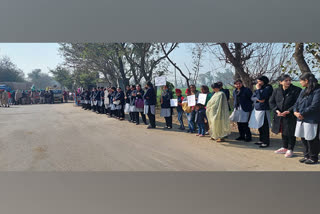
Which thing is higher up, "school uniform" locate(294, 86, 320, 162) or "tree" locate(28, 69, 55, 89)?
"tree" locate(28, 69, 55, 89)

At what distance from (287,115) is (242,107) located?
1.22m

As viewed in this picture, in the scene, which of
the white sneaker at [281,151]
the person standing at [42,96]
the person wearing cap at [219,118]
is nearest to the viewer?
the white sneaker at [281,151]

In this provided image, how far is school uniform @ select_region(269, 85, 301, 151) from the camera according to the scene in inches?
189

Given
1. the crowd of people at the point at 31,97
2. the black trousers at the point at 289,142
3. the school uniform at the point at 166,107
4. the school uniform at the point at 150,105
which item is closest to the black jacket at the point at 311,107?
the black trousers at the point at 289,142

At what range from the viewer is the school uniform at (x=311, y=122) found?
13.9 ft

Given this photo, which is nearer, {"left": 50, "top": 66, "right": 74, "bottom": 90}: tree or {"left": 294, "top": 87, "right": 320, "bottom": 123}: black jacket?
{"left": 294, "top": 87, "right": 320, "bottom": 123}: black jacket

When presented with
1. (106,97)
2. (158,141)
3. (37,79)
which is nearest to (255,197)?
(158,141)

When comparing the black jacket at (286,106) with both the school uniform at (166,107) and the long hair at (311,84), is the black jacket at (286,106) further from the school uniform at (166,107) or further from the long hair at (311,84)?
the school uniform at (166,107)

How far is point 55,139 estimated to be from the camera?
22.5 ft

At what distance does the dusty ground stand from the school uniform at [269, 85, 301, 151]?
0.39 m

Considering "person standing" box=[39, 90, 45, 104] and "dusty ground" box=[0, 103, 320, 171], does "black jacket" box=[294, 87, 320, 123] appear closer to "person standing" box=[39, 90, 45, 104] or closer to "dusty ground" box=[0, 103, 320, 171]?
"dusty ground" box=[0, 103, 320, 171]

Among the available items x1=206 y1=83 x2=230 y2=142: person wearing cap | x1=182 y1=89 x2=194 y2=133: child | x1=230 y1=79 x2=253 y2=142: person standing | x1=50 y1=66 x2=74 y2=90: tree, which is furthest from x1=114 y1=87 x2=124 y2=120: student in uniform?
x1=50 y1=66 x2=74 y2=90: tree

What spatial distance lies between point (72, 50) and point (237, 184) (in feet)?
59.6

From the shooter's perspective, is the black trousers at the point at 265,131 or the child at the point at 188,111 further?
the child at the point at 188,111
